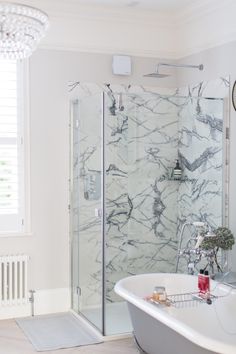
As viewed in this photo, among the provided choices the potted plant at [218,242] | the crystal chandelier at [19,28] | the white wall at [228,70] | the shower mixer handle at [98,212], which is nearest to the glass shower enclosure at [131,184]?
the shower mixer handle at [98,212]

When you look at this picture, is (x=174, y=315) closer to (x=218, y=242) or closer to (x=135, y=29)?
(x=218, y=242)

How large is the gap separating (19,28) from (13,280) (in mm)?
2642

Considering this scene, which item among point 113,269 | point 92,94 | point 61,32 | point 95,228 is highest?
point 61,32

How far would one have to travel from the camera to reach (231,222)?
15.0 ft

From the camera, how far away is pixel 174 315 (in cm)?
380

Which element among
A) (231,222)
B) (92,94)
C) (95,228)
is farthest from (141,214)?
(92,94)

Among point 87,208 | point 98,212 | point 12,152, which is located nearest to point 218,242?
point 98,212

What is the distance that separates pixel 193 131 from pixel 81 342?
2116 mm

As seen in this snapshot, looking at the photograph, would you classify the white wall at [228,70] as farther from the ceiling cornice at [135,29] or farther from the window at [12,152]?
the window at [12,152]

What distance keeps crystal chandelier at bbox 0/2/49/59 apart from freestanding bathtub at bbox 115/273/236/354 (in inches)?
71.0

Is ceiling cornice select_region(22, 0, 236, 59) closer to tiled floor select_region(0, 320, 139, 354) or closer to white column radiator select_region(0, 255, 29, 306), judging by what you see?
white column radiator select_region(0, 255, 29, 306)

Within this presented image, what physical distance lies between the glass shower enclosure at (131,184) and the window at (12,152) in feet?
1.52

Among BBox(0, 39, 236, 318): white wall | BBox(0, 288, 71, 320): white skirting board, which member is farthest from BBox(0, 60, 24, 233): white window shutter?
BBox(0, 288, 71, 320): white skirting board

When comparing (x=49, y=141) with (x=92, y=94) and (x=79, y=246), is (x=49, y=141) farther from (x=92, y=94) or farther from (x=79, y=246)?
(x=79, y=246)
